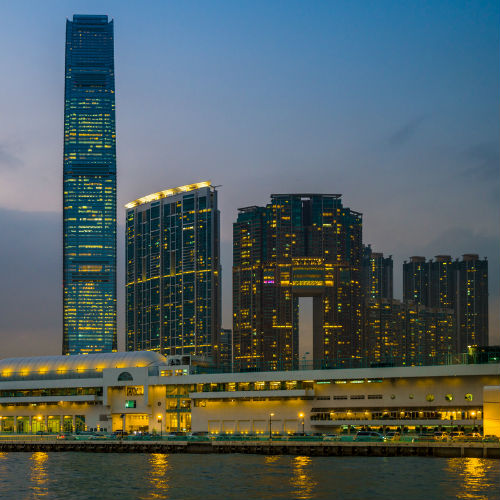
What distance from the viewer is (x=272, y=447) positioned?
392 ft

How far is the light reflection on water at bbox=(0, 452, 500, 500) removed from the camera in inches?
3081

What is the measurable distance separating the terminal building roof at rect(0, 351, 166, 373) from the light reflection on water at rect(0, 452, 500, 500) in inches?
1949

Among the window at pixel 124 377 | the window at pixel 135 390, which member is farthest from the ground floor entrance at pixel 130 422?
→ the window at pixel 124 377

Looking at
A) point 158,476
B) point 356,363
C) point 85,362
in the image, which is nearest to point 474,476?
point 158,476

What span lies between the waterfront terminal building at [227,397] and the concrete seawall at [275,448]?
7363 mm

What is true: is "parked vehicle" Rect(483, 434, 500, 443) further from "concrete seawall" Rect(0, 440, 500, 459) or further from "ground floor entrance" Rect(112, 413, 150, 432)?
"ground floor entrance" Rect(112, 413, 150, 432)

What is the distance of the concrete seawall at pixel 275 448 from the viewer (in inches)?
4274

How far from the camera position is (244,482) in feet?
282

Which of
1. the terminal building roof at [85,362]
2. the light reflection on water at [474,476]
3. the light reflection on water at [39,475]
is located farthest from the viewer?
the terminal building roof at [85,362]

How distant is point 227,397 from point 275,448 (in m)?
33.5

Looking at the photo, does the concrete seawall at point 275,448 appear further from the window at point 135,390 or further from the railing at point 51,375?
the railing at point 51,375

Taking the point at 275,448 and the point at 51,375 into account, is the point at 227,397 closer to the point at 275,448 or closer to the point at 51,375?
the point at 275,448

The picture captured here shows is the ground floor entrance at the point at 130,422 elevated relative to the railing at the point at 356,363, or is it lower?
lower

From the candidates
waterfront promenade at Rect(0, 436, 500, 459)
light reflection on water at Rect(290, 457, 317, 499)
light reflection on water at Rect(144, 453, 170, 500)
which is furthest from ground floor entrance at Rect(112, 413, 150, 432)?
light reflection on water at Rect(290, 457, 317, 499)
